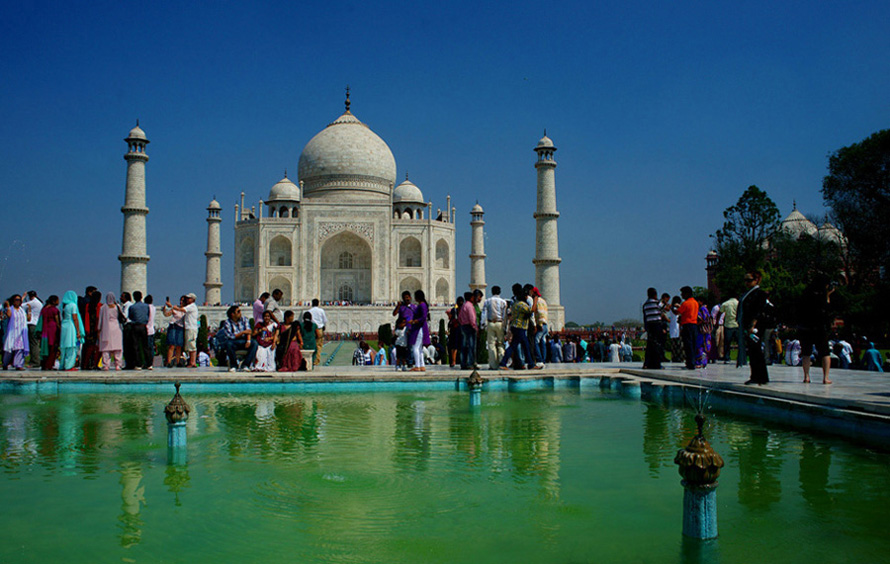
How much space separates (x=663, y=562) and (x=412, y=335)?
7018 millimetres

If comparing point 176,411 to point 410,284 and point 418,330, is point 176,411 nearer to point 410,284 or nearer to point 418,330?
point 418,330

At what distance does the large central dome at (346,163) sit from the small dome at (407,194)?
0.56 m

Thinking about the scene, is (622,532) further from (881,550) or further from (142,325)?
(142,325)

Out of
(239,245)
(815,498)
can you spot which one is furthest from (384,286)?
(815,498)

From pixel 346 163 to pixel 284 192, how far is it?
3520 millimetres

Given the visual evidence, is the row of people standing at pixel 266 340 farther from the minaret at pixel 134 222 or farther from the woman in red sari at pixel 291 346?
the minaret at pixel 134 222

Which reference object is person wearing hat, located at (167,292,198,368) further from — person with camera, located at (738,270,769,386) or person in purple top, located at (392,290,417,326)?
person with camera, located at (738,270,769,386)

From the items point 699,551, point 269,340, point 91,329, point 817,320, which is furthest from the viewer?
point 91,329

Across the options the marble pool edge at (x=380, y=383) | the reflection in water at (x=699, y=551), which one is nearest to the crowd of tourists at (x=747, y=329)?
the marble pool edge at (x=380, y=383)

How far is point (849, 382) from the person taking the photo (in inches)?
272

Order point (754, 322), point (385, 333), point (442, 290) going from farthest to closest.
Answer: point (442, 290) → point (385, 333) → point (754, 322)

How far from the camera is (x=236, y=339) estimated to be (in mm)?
9680

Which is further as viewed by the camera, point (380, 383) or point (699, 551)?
point (380, 383)

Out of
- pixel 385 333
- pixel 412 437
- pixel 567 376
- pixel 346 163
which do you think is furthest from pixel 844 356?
pixel 346 163
